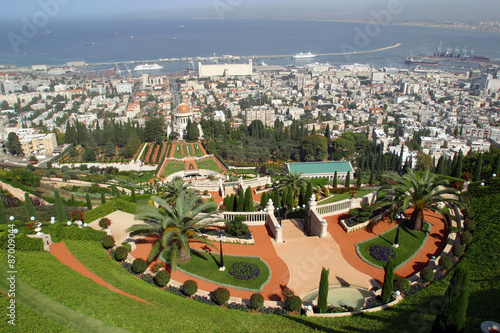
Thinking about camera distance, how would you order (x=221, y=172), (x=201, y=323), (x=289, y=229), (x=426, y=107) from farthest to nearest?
(x=426, y=107), (x=221, y=172), (x=289, y=229), (x=201, y=323)

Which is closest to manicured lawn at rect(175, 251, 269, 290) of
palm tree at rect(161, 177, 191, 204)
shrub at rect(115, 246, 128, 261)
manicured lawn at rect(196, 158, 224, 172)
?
shrub at rect(115, 246, 128, 261)

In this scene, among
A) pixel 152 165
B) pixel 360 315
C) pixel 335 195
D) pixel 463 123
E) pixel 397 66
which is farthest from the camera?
pixel 397 66

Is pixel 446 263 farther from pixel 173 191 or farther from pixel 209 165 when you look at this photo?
pixel 209 165

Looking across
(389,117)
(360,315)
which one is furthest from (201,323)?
(389,117)

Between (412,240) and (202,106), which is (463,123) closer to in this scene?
(202,106)

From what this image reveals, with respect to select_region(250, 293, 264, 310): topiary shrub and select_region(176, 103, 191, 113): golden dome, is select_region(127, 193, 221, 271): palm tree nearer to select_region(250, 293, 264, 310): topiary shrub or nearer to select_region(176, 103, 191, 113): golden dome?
select_region(250, 293, 264, 310): topiary shrub

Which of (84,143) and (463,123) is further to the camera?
(463,123)
